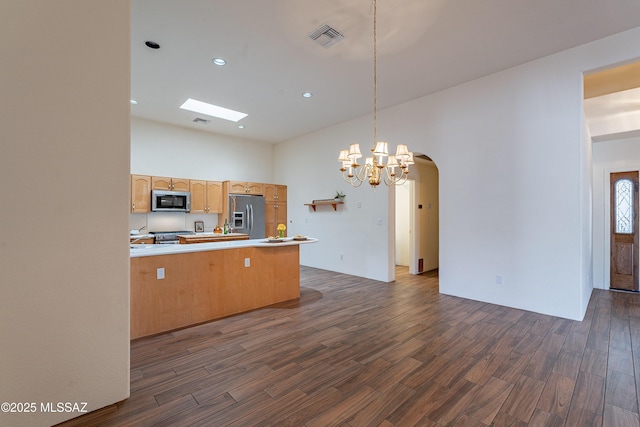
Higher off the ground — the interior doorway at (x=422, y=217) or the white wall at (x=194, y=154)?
the white wall at (x=194, y=154)

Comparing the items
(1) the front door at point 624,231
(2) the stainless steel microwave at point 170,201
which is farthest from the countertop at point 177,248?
(1) the front door at point 624,231

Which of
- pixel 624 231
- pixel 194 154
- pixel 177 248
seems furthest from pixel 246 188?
pixel 624 231

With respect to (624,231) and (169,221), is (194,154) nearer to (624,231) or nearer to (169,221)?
(169,221)

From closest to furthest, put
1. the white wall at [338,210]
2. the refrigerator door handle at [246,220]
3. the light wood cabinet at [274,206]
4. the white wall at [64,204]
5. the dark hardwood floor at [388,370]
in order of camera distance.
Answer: the white wall at [64,204] < the dark hardwood floor at [388,370] < the white wall at [338,210] < the refrigerator door handle at [246,220] < the light wood cabinet at [274,206]

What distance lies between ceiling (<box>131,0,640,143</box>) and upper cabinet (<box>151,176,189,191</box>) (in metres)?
1.63

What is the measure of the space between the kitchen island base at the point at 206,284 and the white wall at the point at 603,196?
541cm

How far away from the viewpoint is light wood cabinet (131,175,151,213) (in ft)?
18.3

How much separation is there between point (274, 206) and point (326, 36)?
4.96m

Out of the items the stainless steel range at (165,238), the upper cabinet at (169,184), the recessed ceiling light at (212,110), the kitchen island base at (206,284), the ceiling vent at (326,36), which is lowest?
the kitchen island base at (206,284)

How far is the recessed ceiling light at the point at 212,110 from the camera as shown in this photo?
5.27 metres

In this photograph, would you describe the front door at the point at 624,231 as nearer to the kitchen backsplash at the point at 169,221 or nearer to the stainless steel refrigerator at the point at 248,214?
the stainless steel refrigerator at the point at 248,214

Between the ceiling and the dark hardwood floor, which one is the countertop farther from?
the ceiling

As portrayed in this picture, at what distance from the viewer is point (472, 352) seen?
2.66 metres

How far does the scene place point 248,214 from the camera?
22.7 ft
